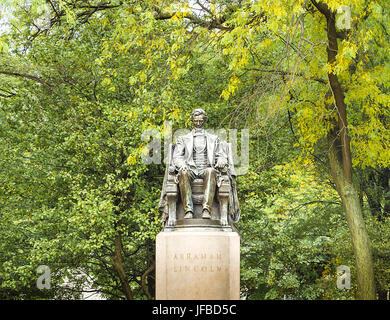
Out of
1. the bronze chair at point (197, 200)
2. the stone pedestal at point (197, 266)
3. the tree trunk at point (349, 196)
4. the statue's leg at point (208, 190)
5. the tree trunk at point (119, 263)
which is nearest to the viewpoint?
the stone pedestal at point (197, 266)

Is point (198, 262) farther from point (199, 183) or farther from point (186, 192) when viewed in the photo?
point (199, 183)

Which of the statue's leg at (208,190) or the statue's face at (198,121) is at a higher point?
the statue's face at (198,121)

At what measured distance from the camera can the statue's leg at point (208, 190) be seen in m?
8.16

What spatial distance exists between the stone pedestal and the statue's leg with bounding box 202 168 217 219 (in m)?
0.39

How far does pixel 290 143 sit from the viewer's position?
51.7 ft

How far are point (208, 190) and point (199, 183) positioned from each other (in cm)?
24

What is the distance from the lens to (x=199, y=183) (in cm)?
839

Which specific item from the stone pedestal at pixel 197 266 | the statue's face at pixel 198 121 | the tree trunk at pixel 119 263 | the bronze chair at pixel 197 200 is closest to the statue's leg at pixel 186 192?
the bronze chair at pixel 197 200

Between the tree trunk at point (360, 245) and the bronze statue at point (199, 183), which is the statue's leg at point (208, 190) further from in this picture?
the tree trunk at point (360, 245)

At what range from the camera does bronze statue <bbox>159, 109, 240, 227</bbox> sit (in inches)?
324

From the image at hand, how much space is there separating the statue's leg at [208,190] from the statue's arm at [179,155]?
Answer: 45cm

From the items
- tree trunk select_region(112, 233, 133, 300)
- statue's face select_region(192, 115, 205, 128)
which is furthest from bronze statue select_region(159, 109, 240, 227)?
tree trunk select_region(112, 233, 133, 300)

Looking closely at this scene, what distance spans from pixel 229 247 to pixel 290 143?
8443mm
